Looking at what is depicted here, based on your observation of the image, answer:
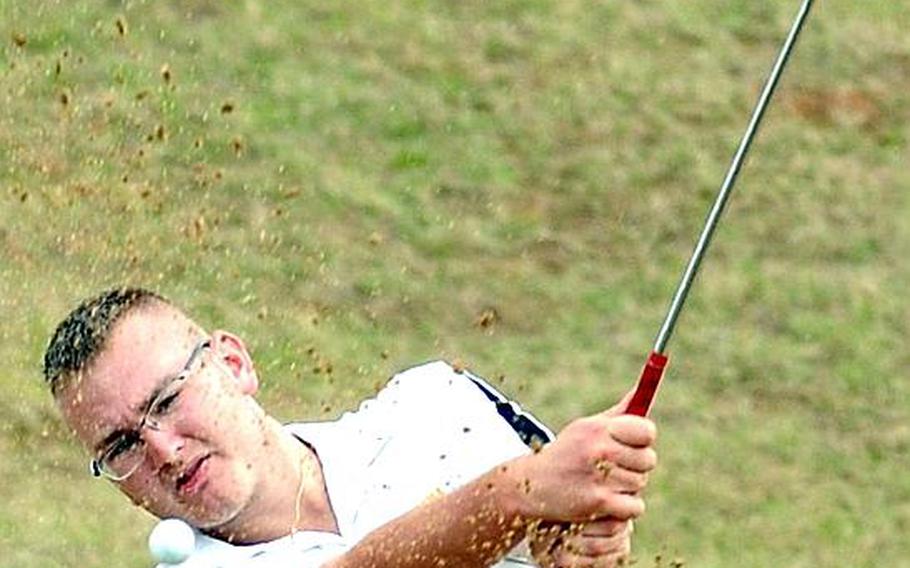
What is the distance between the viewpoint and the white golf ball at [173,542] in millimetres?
2343

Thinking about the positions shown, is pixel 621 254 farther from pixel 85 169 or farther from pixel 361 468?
pixel 361 468

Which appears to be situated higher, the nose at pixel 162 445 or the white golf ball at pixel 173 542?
the nose at pixel 162 445

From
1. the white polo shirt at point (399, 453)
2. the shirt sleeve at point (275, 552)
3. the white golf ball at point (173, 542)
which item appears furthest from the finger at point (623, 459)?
the white golf ball at point (173, 542)

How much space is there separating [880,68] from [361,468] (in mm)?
3525

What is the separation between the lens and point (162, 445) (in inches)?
94.0

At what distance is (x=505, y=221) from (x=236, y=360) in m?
2.67

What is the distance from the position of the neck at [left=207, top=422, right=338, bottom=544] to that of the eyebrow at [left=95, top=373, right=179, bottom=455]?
11 centimetres

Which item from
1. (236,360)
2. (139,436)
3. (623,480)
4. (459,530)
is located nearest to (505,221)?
(236,360)

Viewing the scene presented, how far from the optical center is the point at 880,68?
18.7ft

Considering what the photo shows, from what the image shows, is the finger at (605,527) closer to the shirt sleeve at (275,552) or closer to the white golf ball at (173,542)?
the shirt sleeve at (275,552)

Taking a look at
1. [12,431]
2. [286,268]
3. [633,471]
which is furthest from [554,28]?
[633,471]

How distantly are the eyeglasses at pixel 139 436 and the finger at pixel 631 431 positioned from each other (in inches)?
22.0

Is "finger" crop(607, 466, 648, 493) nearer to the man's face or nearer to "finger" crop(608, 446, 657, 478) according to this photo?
"finger" crop(608, 446, 657, 478)

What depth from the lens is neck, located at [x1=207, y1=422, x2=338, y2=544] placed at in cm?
238
